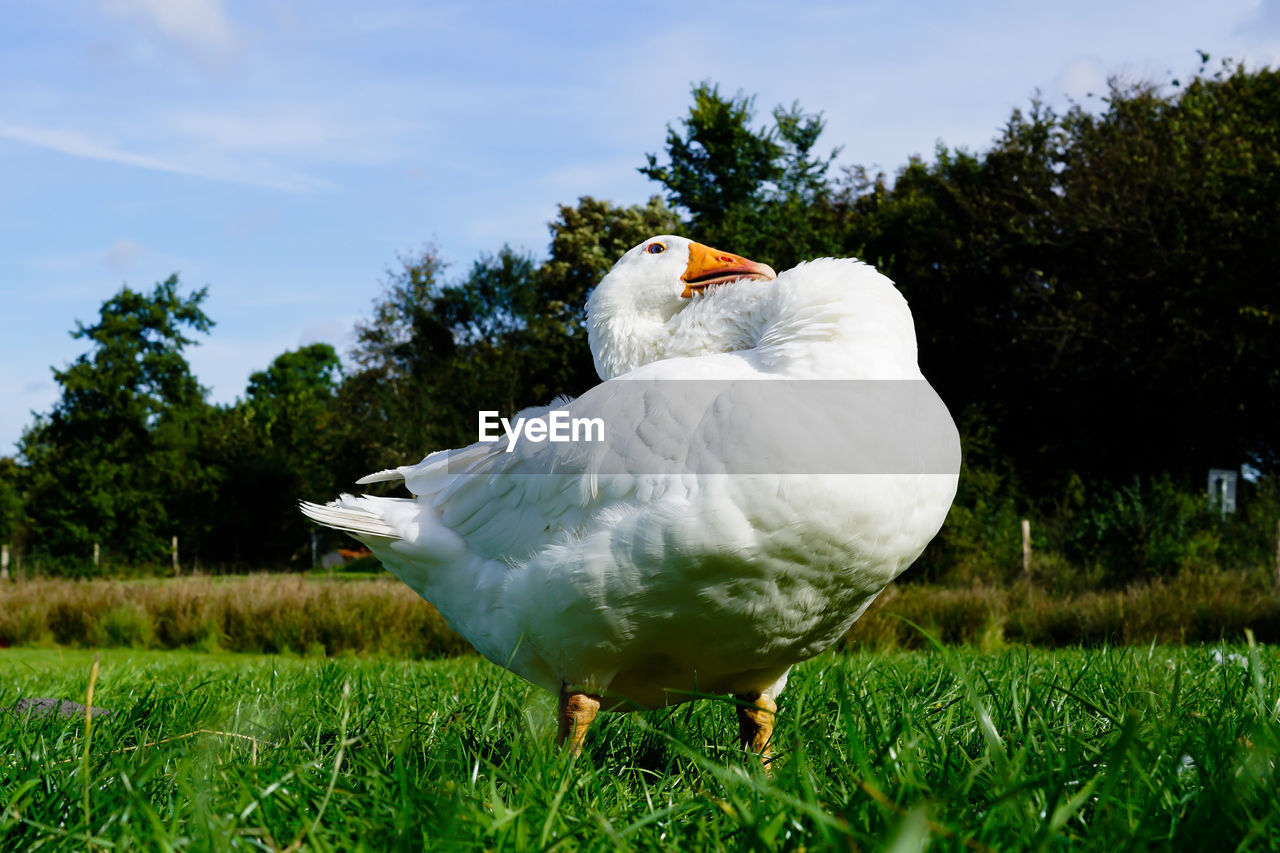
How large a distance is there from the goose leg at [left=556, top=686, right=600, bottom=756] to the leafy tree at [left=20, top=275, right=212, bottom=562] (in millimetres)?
36120

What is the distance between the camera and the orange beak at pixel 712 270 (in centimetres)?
321

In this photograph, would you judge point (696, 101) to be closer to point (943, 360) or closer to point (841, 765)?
point (943, 360)

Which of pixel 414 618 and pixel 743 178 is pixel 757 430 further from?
pixel 743 178

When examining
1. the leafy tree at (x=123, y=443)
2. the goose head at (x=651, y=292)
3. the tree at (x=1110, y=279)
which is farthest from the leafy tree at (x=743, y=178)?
the leafy tree at (x=123, y=443)

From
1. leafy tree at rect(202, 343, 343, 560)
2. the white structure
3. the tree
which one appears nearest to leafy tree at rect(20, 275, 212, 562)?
leafy tree at rect(202, 343, 343, 560)

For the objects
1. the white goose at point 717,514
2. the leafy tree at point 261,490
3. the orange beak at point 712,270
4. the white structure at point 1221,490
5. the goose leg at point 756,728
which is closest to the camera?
the white goose at point 717,514

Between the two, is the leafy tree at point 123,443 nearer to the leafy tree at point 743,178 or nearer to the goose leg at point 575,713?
the leafy tree at point 743,178

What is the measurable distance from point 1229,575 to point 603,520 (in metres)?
12.3

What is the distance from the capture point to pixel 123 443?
1384 inches

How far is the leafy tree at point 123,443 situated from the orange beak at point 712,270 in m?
35.9

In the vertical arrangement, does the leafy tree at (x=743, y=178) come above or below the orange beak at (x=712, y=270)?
above

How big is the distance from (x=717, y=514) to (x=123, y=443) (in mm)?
38585

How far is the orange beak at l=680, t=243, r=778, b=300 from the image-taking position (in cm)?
321

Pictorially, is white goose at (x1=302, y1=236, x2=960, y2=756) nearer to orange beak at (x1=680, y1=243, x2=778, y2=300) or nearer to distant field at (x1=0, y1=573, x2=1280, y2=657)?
orange beak at (x1=680, y1=243, x2=778, y2=300)
